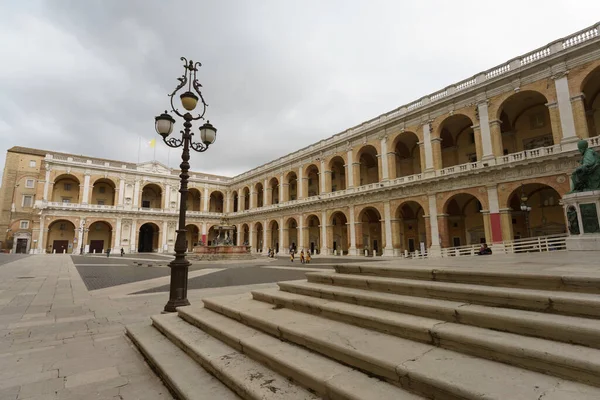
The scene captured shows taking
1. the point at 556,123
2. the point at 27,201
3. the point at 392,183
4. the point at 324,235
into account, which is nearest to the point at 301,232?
the point at 324,235

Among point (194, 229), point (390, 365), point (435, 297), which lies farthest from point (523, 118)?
point (194, 229)

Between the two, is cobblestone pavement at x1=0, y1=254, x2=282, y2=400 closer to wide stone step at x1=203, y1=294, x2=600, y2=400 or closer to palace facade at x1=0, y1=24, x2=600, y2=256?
wide stone step at x1=203, y1=294, x2=600, y2=400

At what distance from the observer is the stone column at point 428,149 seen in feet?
A: 68.0

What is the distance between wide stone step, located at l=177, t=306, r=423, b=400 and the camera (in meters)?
1.90

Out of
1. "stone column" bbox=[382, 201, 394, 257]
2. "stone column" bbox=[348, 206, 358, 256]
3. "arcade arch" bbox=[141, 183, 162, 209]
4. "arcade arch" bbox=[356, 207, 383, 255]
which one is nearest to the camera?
"stone column" bbox=[382, 201, 394, 257]

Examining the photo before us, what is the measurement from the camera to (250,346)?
2842 mm

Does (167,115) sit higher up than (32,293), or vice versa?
(167,115)

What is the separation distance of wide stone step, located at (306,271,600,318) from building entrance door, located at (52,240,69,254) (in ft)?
146

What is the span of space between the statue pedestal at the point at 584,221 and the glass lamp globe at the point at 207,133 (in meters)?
12.0

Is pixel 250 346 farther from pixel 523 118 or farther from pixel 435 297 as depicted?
pixel 523 118

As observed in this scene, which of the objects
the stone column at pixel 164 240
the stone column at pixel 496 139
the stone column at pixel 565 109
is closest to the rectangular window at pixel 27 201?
the stone column at pixel 164 240

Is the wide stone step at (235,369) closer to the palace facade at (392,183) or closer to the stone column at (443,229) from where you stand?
the palace facade at (392,183)

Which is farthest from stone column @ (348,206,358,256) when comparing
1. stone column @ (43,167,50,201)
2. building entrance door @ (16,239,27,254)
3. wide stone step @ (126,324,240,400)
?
building entrance door @ (16,239,27,254)

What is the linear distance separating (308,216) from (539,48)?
2185 cm
